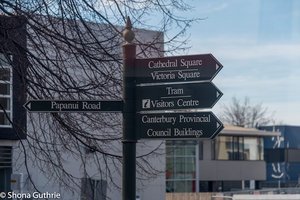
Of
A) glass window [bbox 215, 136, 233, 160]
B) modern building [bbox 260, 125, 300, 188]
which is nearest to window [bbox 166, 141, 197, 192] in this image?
glass window [bbox 215, 136, 233, 160]

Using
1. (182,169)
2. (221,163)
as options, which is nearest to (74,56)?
(182,169)

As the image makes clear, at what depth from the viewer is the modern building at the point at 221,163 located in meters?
47.5

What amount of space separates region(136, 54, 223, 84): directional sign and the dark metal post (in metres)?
0.09

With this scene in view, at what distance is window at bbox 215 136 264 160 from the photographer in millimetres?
53438

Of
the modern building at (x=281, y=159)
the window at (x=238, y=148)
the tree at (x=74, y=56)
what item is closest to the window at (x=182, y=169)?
the window at (x=238, y=148)

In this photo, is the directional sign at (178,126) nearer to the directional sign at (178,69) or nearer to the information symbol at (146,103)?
the information symbol at (146,103)

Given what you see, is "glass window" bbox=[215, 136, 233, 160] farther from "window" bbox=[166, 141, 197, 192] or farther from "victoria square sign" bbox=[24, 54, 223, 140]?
"victoria square sign" bbox=[24, 54, 223, 140]

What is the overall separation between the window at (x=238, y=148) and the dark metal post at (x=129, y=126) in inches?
1830

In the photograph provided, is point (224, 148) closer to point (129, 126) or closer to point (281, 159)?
point (281, 159)

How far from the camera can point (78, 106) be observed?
6.70 metres

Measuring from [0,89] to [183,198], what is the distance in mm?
15642

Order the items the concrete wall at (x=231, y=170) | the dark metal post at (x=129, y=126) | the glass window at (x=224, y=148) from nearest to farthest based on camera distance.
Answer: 1. the dark metal post at (x=129, y=126)
2. the concrete wall at (x=231, y=170)
3. the glass window at (x=224, y=148)

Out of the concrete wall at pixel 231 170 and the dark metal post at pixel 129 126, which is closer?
the dark metal post at pixel 129 126

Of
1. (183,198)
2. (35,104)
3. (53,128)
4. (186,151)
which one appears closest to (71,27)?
(53,128)
